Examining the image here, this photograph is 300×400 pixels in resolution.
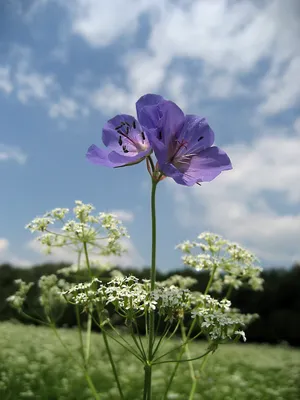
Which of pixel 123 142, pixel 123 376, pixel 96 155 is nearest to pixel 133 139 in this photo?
pixel 123 142

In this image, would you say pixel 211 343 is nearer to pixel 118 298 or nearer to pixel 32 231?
pixel 118 298

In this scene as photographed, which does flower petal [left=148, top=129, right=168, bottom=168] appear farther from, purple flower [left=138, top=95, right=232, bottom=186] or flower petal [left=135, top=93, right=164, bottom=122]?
flower petal [left=135, top=93, right=164, bottom=122]

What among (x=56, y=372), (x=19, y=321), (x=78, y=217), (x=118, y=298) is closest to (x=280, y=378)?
(x=56, y=372)

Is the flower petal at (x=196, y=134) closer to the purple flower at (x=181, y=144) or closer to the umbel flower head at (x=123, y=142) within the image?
the purple flower at (x=181, y=144)

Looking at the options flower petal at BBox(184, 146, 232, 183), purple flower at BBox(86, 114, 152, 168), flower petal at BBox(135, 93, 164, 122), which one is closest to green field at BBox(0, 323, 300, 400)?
flower petal at BBox(184, 146, 232, 183)

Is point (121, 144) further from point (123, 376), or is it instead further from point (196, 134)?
point (123, 376)

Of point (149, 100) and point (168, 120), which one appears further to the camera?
point (149, 100)

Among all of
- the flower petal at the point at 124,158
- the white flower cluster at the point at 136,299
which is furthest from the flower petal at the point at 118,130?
the white flower cluster at the point at 136,299
